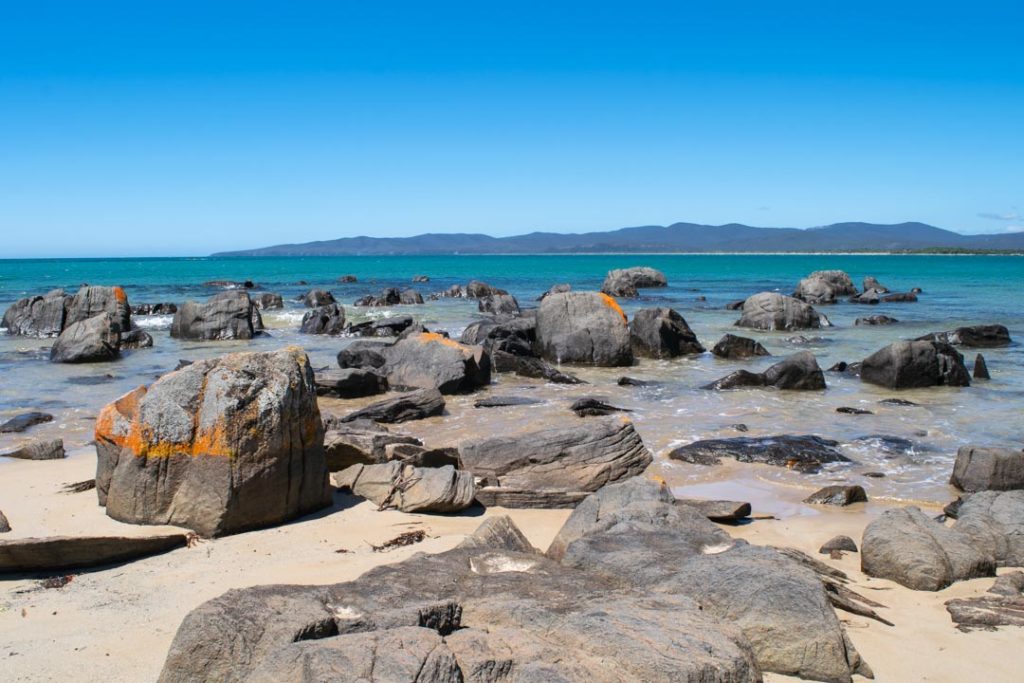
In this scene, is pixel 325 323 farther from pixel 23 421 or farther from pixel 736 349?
pixel 23 421

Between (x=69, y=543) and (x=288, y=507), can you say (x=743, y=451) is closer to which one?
(x=288, y=507)

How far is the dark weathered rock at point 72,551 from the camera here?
5.92 metres

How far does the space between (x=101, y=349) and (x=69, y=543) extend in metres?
16.3

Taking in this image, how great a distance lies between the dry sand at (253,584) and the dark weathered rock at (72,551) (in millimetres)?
119

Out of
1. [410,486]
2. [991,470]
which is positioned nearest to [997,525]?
[991,470]

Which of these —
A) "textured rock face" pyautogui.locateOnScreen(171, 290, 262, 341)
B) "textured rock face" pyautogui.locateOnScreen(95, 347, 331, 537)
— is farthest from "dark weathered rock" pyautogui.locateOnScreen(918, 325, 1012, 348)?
"textured rock face" pyautogui.locateOnScreen(95, 347, 331, 537)

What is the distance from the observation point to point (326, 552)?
22.1 feet

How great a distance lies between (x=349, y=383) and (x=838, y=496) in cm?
944

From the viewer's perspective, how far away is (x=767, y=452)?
11.0 metres

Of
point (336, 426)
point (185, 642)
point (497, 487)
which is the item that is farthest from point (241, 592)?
point (336, 426)

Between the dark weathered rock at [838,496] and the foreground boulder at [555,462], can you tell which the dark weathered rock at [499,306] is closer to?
the foreground boulder at [555,462]

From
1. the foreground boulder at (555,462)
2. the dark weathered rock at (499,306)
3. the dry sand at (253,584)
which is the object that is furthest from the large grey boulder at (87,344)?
the dark weathered rock at (499,306)

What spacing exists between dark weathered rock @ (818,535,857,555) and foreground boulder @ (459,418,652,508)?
2.27 metres

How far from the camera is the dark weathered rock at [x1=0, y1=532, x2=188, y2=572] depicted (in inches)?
233
